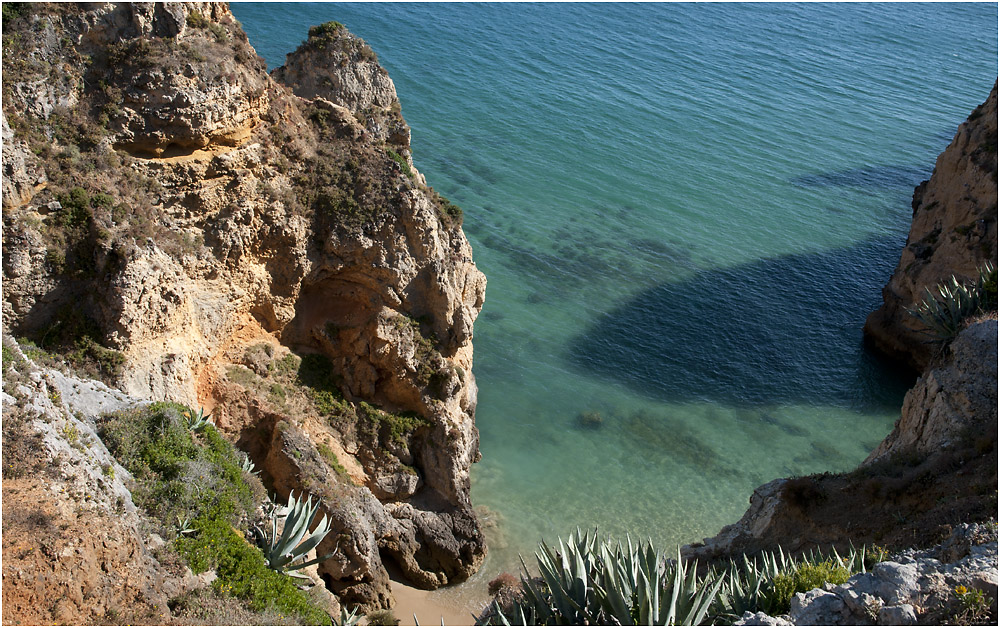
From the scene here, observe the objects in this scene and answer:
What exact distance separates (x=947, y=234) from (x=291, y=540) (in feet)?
104

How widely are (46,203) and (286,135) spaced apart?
6342mm

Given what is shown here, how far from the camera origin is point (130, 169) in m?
18.5

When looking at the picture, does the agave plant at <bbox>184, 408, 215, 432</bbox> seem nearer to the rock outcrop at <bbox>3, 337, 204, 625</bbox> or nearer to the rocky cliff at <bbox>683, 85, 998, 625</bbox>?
the rock outcrop at <bbox>3, 337, 204, 625</bbox>

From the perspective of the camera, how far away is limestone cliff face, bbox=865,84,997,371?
3281cm

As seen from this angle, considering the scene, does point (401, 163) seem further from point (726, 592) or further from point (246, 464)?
point (726, 592)

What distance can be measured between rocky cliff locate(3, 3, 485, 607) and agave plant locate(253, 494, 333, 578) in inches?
92.1

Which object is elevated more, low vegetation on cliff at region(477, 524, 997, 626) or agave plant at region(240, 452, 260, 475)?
low vegetation on cliff at region(477, 524, 997, 626)

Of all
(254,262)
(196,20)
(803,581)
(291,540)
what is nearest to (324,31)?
(196,20)

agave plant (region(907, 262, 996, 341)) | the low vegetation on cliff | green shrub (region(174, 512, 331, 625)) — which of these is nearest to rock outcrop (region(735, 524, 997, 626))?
the low vegetation on cliff

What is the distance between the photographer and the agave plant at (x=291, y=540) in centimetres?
1564

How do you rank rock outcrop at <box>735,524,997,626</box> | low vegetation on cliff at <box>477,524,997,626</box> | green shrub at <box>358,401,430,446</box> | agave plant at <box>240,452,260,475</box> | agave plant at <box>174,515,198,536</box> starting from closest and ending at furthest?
rock outcrop at <box>735,524,997,626</box>
low vegetation on cliff at <box>477,524,997,626</box>
agave plant at <box>174,515,198,536</box>
agave plant at <box>240,452,260,475</box>
green shrub at <box>358,401,430,446</box>

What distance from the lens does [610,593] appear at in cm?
1129

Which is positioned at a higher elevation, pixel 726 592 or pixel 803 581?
pixel 803 581

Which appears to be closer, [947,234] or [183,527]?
[183,527]
